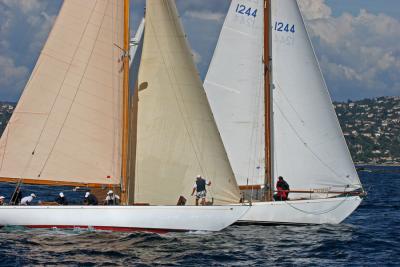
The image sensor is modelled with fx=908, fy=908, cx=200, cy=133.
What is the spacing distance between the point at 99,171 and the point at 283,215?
9386 millimetres

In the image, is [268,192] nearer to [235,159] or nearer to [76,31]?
[235,159]

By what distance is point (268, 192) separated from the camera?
43156 mm

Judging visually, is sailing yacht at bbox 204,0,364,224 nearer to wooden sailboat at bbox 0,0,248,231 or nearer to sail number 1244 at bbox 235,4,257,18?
sail number 1244 at bbox 235,4,257,18

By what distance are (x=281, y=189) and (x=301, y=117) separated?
3.73 meters

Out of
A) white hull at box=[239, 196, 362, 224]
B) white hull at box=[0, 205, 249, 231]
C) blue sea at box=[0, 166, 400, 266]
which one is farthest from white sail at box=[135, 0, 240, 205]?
white hull at box=[239, 196, 362, 224]

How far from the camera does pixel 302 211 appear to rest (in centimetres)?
4150

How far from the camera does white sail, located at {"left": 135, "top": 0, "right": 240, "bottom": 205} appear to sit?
120 ft

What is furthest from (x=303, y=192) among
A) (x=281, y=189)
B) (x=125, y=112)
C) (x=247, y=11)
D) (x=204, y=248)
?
(x=125, y=112)

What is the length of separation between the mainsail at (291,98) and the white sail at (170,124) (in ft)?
23.2

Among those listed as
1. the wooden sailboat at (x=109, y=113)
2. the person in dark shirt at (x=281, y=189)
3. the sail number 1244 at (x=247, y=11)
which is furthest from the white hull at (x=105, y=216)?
the sail number 1244 at (x=247, y=11)

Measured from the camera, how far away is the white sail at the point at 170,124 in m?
36.6

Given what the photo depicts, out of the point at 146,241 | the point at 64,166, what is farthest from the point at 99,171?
the point at 146,241

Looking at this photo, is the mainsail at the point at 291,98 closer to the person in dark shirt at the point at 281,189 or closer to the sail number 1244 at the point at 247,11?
the sail number 1244 at the point at 247,11

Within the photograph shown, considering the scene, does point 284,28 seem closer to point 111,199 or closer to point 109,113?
point 109,113
